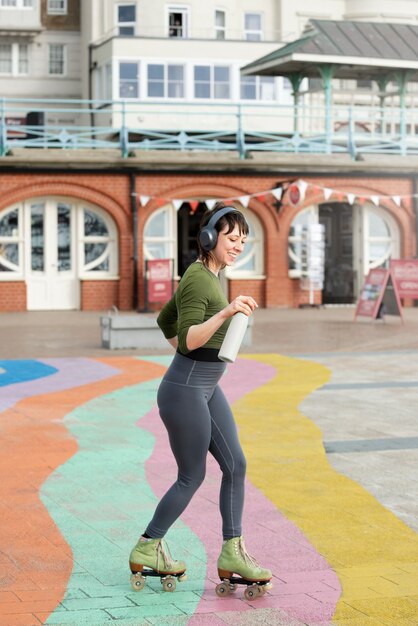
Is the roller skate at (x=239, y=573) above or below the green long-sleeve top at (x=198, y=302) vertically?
below

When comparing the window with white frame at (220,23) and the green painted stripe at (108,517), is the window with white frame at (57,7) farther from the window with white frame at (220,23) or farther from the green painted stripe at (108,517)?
the green painted stripe at (108,517)

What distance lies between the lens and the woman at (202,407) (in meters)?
5.31

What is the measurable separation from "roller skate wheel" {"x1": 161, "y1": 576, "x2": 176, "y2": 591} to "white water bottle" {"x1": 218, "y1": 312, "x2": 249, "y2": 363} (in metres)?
1.15

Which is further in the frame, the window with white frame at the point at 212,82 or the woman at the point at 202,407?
the window with white frame at the point at 212,82

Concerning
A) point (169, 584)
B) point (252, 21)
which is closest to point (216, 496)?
point (169, 584)

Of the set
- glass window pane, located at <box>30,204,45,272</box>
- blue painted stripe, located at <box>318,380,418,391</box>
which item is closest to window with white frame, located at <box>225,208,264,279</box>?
glass window pane, located at <box>30,204,45,272</box>

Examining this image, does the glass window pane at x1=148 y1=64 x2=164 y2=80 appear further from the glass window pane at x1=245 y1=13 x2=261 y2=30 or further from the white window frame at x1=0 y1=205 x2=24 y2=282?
the white window frame at x1=0 y1=205 x2=24 y2=282

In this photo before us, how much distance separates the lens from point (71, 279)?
29000mm

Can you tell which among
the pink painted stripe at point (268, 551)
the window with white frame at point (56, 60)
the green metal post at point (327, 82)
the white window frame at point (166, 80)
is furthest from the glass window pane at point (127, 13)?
the pink painted stripe at point (268, 551)

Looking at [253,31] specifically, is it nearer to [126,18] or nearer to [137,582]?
[126,18]

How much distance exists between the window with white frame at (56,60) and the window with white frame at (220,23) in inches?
276

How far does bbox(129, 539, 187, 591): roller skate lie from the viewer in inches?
216

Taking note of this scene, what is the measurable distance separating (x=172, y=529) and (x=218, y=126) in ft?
119

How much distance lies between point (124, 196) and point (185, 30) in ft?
59.5
